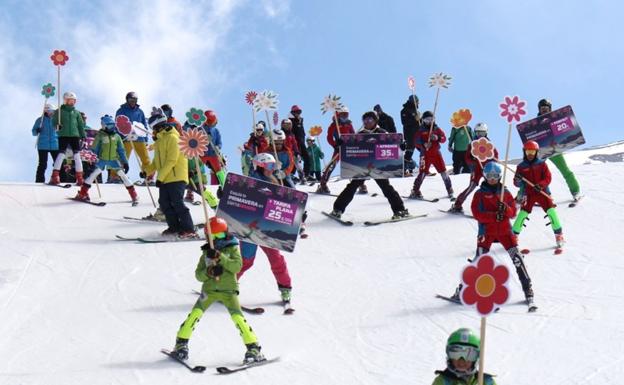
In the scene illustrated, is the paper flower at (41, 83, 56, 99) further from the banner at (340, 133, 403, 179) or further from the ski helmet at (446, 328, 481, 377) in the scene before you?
the ski helmet at (446, 328, 481, 377)

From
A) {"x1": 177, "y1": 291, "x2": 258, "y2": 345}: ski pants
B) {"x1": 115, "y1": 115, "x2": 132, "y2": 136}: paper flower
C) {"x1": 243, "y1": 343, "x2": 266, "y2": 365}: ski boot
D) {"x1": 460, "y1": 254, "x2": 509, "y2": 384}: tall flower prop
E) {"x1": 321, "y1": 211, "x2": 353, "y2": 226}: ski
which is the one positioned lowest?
{"x1": 243, "y1": 343, "x2": 266, "y2": 365}: ski boot

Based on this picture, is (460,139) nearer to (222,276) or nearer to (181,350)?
(222,276)

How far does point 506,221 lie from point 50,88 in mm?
12112

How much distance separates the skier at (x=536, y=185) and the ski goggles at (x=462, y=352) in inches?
280

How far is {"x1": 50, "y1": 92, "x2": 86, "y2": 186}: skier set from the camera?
17562 mm

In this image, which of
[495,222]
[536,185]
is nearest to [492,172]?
[495,222]

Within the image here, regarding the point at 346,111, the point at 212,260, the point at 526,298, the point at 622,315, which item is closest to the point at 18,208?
the point at 346,111

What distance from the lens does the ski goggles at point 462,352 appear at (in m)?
6.24

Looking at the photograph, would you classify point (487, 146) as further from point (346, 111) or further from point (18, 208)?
point (18, 208)

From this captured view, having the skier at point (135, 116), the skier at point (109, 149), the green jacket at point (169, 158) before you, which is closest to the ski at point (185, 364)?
the green jacket at point (169, 158)

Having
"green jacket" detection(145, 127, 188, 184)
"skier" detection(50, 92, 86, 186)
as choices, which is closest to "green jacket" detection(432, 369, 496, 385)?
"green jacket" detection(145, 127, 188, 184)

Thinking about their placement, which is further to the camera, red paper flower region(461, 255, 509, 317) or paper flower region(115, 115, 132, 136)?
paper flower region(115, 115, 132, 136)

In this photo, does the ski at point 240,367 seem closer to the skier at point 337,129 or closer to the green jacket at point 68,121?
the skier at point 337,129

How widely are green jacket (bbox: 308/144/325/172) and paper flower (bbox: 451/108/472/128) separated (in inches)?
264
